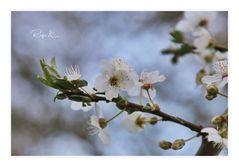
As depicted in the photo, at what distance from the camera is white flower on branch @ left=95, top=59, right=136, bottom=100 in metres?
1.18

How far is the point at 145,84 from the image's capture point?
4.10ft

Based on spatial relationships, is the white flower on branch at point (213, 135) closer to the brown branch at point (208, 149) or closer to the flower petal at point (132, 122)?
the brown branch at point (208, 149)

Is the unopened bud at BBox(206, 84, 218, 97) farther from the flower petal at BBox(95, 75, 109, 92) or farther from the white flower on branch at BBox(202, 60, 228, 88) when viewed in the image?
the flower petal at BBox(95, 75, 109, 92)

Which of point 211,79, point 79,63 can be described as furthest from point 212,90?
point 79,63

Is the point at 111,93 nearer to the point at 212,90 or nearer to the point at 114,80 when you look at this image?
the point at 114,80

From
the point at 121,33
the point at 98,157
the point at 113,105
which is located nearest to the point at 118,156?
the point at 98,157

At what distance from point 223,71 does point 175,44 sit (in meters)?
0.16

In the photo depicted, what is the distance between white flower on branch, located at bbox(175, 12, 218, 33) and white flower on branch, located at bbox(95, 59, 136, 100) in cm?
22

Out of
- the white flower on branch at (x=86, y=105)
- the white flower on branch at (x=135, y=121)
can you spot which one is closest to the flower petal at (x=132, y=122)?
the white flower on branch at (x=135, y=121)

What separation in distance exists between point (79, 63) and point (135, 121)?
1.09ft

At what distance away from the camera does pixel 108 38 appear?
1.53m
